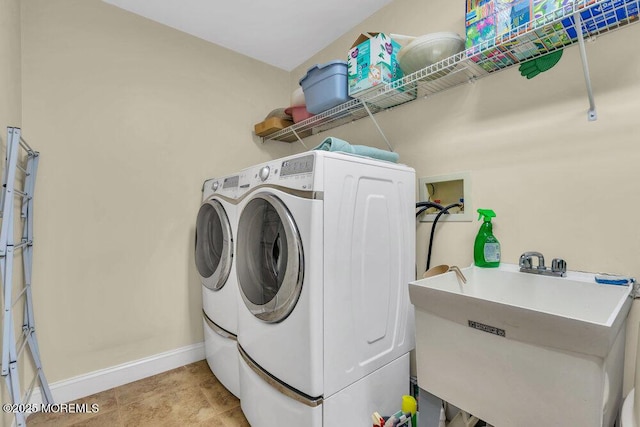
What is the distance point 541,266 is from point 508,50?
3.04ft

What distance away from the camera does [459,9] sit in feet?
5.12

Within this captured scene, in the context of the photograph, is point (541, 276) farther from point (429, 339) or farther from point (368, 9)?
point (368, 9)

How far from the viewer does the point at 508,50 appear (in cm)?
122

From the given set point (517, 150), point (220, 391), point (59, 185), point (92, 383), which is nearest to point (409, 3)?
point (517, 150)

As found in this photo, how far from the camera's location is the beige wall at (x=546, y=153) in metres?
1.08

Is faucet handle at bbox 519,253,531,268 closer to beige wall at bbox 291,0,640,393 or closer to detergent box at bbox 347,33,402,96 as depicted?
beige wall at bbox 291,0,640,393

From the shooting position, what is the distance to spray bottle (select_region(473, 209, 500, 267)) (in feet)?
4.40

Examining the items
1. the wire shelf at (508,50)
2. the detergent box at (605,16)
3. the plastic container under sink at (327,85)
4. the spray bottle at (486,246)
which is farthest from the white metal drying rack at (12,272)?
the detergent box at (605,16)

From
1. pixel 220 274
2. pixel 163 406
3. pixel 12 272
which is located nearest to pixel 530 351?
pixel 220 274

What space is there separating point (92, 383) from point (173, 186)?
1401mm

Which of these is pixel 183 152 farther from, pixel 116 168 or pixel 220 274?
pixel 220 274

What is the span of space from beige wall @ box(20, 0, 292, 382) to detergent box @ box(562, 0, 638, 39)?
2256 millimetres

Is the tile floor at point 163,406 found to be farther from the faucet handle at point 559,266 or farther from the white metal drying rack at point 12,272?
the faucet handle at point 559,266

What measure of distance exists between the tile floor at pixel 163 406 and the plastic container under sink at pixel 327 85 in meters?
1.95
